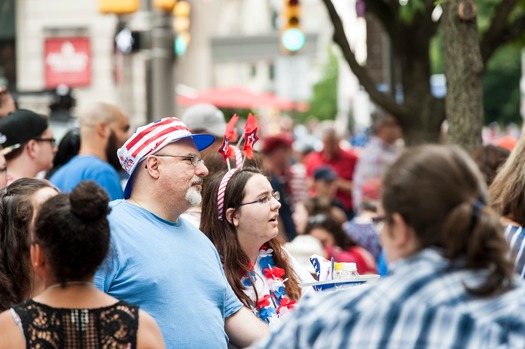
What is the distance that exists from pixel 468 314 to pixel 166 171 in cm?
220

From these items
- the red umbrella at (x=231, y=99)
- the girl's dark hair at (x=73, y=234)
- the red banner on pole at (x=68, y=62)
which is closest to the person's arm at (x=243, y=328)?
the girl's dark hair at (x=73, y=234)

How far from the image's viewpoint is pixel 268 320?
5250mm

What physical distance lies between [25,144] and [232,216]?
220 centimetres

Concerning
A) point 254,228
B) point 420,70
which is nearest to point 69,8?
point 420,70

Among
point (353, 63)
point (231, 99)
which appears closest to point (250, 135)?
point (353, 63)

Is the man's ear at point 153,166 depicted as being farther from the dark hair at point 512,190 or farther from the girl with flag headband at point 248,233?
the dark hair at point 512,190

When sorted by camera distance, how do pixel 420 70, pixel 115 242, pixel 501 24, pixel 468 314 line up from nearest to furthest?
pixel 468 314, pixel 115 242, pixel 501 24, pixel 420 70

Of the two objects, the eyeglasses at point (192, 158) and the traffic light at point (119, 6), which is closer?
the eyeglasses at point (192, 158)

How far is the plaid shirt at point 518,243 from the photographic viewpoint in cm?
492

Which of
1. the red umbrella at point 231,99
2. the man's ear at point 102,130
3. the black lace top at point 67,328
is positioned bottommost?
the red umbrella at point 231,99

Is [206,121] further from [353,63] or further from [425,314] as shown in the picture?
[425,314]

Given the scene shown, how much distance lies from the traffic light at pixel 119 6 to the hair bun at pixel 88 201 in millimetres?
11257

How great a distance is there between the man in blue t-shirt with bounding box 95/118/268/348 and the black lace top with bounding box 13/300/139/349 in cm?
74

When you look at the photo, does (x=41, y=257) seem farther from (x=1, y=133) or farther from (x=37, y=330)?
(x=1, y=133)
